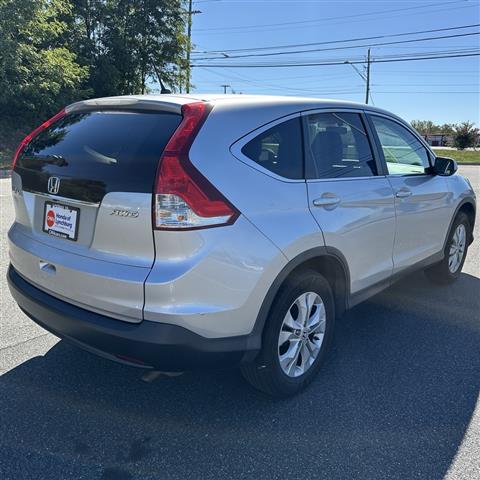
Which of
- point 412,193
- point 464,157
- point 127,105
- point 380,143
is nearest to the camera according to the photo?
point 127,105

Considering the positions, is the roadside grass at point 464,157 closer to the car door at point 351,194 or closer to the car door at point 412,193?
the car door at point 412,193

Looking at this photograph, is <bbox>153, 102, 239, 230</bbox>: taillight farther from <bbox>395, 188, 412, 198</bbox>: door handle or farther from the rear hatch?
<bbox>395, 188, 412, 198</bbox>: door handle

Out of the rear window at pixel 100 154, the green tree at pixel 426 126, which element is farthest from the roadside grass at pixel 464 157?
the green tree at pixel 426 126

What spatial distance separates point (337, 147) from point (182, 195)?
1.40 meters

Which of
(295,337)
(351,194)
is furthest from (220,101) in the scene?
(295,337)

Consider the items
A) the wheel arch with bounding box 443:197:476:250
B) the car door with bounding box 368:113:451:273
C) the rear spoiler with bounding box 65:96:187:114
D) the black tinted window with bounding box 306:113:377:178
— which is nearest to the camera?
the rear spoiler with bounding box 65:96:187:114

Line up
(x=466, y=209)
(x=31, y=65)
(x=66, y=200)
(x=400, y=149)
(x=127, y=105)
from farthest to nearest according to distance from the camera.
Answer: (x=31, y=65) → (x=466, y=209) → (x=400, y=149) → (x=127, y=105) → (x=66, y=200)

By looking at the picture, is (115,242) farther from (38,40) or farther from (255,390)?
(38,40)

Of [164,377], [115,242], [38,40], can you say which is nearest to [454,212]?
[164,377]

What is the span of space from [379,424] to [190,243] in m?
1.50

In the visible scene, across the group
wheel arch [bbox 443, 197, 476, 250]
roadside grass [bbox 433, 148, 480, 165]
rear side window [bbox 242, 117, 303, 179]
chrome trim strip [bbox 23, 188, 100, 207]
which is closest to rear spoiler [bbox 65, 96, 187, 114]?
rear side window [bbox 242, 117, 303, 179]

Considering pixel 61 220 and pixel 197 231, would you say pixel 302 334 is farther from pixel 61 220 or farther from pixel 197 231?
pixel 61 220

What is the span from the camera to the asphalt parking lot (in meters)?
2.26

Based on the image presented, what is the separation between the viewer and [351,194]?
3.01 meters
